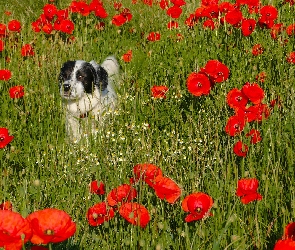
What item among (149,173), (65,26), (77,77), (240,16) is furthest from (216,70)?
(65,26)

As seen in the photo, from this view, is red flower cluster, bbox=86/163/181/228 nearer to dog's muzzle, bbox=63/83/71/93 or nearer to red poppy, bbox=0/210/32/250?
red poppy, bbox=0/210/32/250

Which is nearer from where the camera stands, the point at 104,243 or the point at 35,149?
the point at 104,243

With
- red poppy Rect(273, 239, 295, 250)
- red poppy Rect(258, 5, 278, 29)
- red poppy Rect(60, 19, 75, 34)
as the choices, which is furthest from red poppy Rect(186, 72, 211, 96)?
red poppy Rect(60, 19, 75, 34)

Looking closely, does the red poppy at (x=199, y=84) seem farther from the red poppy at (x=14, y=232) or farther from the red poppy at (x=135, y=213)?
the red poppy at (x=14, y=232)

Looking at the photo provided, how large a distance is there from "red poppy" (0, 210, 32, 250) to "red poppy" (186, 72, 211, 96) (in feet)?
7.13

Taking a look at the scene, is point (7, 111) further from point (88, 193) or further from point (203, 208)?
point (203, 208)

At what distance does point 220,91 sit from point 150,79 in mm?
782

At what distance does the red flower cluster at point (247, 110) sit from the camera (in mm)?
2627

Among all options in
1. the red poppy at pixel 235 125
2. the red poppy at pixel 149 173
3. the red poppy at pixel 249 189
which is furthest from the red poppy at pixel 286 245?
the red poppy at pixel 235 125

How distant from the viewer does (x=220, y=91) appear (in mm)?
3754

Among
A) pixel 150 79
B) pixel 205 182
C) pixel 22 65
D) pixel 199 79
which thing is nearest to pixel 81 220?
pixel 205 182

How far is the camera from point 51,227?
129 cm

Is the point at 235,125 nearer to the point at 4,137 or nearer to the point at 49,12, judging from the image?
the point at 4,137

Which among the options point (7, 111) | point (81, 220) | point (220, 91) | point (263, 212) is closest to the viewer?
point (263, 212)
